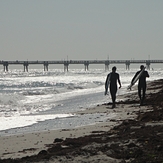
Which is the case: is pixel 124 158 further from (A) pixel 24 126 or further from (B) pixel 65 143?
(A) pixel 24 126

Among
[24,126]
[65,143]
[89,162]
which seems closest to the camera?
[89,162]

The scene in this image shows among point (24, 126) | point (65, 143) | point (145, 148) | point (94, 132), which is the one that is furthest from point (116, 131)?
point (24, 126)

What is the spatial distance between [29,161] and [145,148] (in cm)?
139

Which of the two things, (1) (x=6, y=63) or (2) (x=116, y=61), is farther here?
(2) (x=116, y=61)

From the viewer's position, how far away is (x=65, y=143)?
6.38m

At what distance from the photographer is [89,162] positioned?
4.91 m

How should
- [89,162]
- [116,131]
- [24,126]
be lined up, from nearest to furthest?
[89,162] < [116,131] < [24,126]

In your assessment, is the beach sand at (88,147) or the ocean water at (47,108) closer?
the beach sand at (88,147)

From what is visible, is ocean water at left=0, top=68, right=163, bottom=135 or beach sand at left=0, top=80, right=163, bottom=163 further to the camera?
ocean water at left=0, top=68, right=163, bottom=135

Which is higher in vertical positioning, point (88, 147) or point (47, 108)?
point (88, 147)

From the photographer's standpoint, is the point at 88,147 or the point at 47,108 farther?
the point at 47,108

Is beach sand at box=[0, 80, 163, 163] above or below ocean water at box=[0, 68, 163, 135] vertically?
above

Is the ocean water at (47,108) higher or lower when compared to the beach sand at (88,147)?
lower

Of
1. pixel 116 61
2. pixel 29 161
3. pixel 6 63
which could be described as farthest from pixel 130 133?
pixel 116 61
